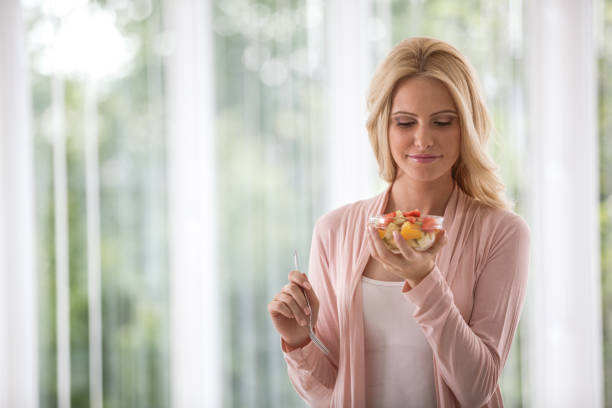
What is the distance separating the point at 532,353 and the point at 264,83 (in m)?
1.94

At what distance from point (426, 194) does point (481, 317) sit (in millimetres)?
305

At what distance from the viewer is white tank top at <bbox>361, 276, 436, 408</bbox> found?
1071 mm

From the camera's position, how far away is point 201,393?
269 centimetres

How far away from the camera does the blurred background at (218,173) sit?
2434 millimetres

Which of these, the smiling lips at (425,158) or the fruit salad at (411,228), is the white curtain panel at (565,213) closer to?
the smiling lips at (425,158)

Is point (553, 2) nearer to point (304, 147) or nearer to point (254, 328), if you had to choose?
point (304, 147)

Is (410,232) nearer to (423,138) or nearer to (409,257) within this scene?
(409,257)

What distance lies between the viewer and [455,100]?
40.6 inches

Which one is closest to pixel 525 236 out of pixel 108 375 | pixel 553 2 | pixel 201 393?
pixel 553 2

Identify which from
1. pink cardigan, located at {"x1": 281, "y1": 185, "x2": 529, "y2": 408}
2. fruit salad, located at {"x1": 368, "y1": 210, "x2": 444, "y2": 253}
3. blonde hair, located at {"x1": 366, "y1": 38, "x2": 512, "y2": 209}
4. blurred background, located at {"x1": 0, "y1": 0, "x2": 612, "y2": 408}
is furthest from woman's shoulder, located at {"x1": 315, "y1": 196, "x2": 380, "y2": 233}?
blurred background, located at {"x1": 0, "y1": 0, "x2": 612, "y2": 408}

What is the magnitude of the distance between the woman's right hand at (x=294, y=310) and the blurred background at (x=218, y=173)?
1.51m

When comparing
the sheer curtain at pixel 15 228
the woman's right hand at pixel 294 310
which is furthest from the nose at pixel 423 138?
the sheer curtain at pixel 15 228

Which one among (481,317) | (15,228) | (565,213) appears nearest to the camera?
(481,317)

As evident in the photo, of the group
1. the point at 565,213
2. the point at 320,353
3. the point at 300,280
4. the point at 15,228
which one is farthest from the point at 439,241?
the point at 15,228
